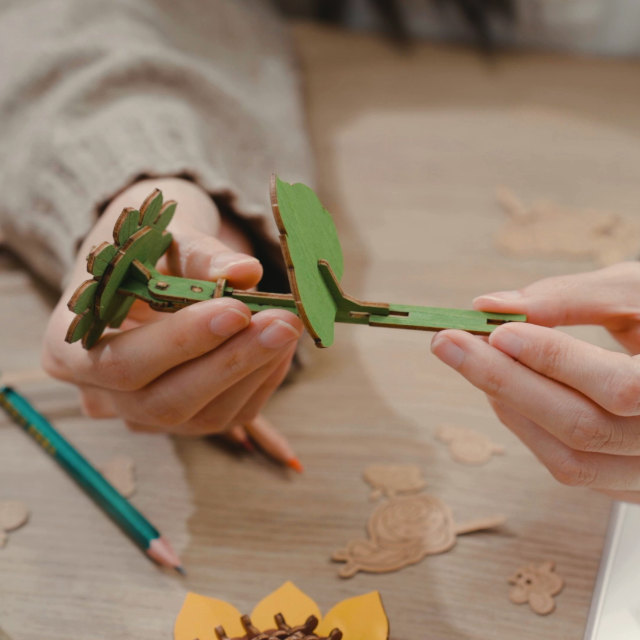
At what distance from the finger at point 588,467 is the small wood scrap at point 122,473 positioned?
0.33m

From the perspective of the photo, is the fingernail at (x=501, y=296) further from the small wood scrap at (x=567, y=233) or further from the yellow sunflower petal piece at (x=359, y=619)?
the small wood scrap at (x=567, y=233)

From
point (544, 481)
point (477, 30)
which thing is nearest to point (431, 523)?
point (544, 481)

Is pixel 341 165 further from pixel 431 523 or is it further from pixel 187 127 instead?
pixel 431 523

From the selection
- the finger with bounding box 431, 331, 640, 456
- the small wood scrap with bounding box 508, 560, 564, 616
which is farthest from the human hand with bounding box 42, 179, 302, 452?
the small wood scrap with bounding box 508, 560, 564, 616

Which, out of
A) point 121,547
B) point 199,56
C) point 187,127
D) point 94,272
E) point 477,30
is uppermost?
point 477,30

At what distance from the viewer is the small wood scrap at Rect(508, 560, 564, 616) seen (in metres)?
0.42

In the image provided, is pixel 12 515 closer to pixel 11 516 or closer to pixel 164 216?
pixel 11 516

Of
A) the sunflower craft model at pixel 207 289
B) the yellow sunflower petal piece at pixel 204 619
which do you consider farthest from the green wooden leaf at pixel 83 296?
the yellow sunflower petal piece at pixel 204 619

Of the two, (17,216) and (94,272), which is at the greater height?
(17,216)

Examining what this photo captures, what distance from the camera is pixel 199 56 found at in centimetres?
82

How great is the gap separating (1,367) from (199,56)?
1.59ft

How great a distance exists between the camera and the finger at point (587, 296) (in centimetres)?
45

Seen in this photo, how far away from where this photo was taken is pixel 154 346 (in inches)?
15.6

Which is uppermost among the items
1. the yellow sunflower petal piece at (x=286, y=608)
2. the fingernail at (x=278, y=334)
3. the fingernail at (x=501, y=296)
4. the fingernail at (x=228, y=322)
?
the fingernail at (x=501, y=296)
